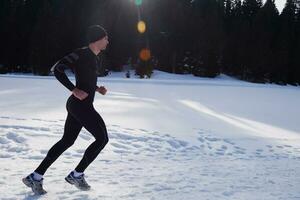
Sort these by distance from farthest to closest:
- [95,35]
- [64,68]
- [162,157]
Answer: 1. [162,157]
2. [95,35]
3. [64,68]

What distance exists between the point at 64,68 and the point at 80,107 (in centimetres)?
44

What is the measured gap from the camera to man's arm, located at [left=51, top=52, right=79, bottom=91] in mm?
4605

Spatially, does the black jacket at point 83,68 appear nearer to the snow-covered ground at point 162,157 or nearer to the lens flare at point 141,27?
the snow-covered ground at point 162,157

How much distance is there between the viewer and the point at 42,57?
50.0m

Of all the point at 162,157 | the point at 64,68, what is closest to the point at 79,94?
the point at 64,68

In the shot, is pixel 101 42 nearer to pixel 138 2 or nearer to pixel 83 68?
pixel 83 68

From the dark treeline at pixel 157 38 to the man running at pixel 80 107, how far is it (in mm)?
46440

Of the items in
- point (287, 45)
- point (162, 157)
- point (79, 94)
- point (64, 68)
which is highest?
point (287, 45)

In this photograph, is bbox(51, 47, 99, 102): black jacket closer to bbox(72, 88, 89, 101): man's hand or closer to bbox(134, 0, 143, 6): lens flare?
bbox(72, 88, 89, 101): man's hand

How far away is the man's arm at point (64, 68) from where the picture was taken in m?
4.60

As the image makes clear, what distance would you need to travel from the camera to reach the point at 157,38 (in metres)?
58.1

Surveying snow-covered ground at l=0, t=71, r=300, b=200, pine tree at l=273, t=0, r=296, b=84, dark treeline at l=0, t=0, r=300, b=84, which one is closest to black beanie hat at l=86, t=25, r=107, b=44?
snow-covered ground at l=0, t=71, r=300, b=200

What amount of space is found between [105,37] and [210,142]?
480cm

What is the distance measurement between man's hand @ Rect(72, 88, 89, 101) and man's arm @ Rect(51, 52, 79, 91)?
0.07 m
